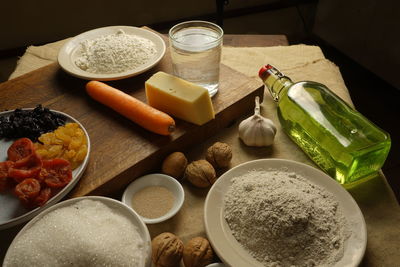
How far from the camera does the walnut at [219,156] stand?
1068 millimetres

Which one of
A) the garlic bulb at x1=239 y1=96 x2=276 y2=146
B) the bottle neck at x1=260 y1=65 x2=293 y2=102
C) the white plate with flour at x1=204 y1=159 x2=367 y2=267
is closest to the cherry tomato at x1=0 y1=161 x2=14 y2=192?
the white plate with flour at x1=204 y1=159 x2=367 y2=267

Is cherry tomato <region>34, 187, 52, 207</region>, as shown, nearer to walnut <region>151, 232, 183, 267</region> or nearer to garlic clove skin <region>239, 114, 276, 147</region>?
walnut <region>151, 232, 183, 267</region>

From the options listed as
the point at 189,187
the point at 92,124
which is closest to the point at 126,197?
the point at 189,187

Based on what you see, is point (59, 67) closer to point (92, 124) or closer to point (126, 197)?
point (92, 124)

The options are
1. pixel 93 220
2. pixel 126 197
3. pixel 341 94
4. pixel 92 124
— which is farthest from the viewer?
pixel 341 94

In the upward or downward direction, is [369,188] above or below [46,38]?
above

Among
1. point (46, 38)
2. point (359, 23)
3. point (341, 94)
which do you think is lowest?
point (46, 38)

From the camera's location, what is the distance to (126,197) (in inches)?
38.7

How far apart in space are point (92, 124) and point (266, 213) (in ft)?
2.08

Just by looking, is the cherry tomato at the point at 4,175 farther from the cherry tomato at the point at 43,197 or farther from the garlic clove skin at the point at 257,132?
the garlic clove skin at the point at 257,132

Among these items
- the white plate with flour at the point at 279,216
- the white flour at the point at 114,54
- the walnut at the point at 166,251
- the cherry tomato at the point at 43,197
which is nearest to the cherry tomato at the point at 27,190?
the cherry tomato at the point at 43,197

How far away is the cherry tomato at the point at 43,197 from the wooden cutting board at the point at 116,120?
0.22ft

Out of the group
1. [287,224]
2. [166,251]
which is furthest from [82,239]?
[287,224]

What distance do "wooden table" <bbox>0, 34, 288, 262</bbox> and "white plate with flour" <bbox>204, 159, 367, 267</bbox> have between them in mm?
242
